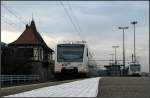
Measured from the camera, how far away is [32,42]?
359ft

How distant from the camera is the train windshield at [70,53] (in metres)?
46.9

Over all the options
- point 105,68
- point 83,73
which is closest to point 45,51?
point 105,68

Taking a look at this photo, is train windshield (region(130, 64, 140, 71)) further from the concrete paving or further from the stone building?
the concrete paving

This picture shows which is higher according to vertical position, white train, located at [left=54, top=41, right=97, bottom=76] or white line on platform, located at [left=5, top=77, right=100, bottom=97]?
white train, located at [left=54, top=41, right=97, bottom=76]

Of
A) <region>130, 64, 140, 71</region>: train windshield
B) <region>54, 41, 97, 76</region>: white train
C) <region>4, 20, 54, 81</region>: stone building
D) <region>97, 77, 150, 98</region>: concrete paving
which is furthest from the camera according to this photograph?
<region>130, 64, 140, 71</region>: train windshield

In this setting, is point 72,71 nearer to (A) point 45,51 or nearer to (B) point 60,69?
(B) point 60,69

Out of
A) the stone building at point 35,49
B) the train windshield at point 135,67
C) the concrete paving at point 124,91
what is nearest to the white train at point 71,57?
the concrete paving at point 124,91

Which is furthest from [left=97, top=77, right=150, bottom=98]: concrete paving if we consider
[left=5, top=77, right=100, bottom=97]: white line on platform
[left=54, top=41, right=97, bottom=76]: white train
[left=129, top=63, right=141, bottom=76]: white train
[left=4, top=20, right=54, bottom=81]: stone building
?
[left=129, top=63, right=141, bottom=76]: white train

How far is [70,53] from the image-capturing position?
154ft

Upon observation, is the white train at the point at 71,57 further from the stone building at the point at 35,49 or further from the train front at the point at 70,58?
the stone building at the point at 35,49

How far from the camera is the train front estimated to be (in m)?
46.9

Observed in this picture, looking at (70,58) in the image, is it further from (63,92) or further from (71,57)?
(63,92)

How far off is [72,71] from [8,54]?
→ 79.6 feet

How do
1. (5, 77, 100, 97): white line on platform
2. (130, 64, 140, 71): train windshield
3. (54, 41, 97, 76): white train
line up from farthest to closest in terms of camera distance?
(130, 64, 140, 71): train windshield < (54, 41, 97, 76): white train < (5, 77, 100, 97): white line on platform
